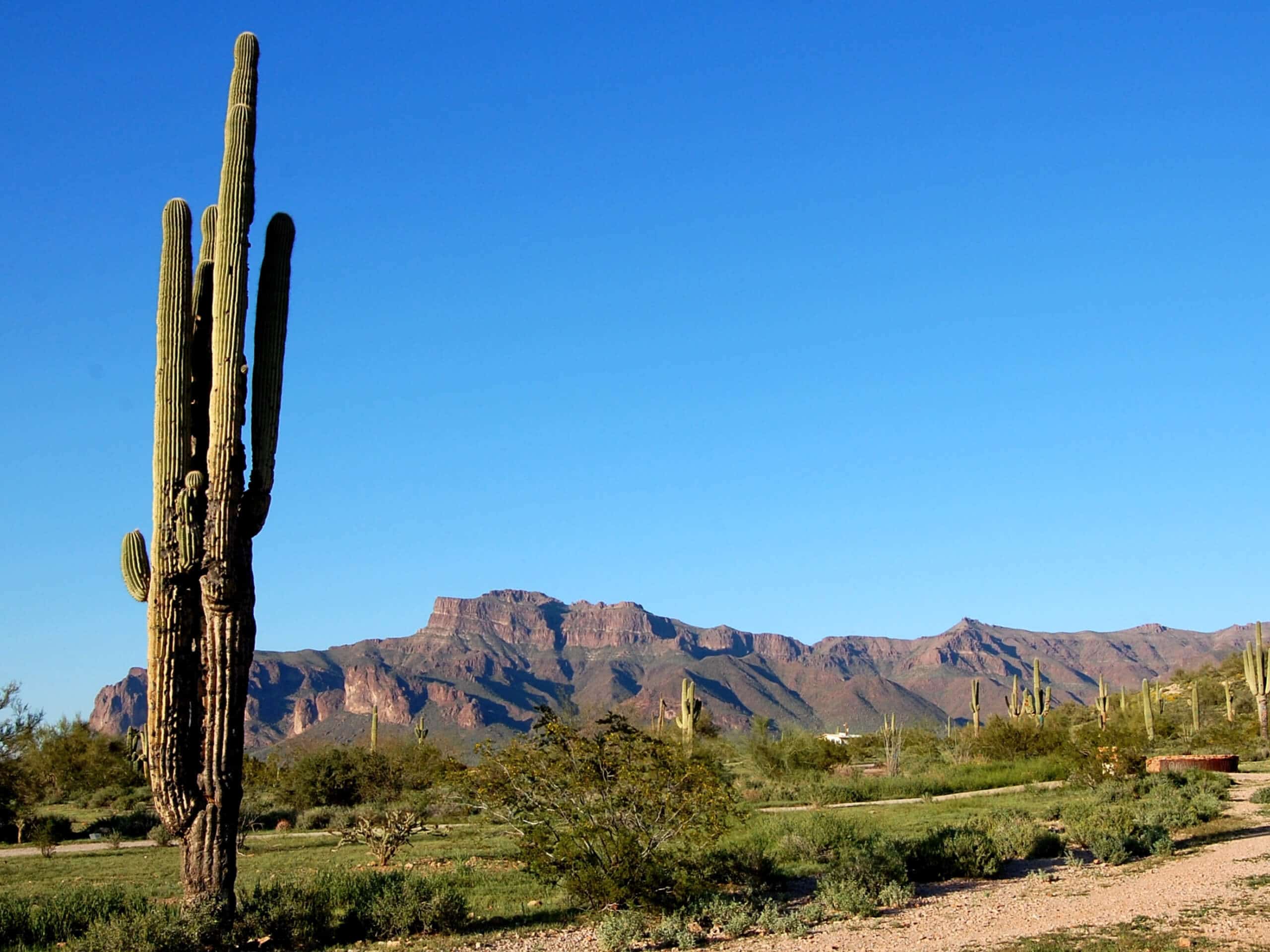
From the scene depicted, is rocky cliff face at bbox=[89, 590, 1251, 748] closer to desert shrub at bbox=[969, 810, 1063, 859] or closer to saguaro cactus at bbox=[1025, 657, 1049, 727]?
saguaro cactus at bbox=[1025, 657, 1049, 727]

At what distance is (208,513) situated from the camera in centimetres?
1159

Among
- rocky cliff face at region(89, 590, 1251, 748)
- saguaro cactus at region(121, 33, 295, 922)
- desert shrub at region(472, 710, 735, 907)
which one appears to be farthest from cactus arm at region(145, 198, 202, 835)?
rocky cliff face at region(89, 590, 1251, 748)

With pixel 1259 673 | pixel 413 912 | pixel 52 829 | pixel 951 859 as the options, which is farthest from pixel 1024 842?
pixel 1259 673

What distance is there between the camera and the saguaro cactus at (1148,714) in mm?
44000

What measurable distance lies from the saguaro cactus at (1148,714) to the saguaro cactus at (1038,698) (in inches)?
151

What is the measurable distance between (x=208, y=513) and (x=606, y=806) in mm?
5421

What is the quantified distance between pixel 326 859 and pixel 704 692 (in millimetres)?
122054

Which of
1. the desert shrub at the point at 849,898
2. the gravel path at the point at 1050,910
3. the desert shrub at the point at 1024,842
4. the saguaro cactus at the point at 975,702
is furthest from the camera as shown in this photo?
the saguaro cactus at the point at 975,702

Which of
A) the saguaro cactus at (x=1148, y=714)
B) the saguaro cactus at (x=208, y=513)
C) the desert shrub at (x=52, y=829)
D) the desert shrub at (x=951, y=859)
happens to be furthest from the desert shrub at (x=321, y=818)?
the saguaro cactus at (x=1148, y=714)

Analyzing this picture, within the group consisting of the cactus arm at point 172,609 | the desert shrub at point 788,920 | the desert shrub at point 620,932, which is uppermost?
the cactus arm at point 172,609

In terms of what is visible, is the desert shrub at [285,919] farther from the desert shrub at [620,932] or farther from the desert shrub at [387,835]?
the desert shrub at [387,835]

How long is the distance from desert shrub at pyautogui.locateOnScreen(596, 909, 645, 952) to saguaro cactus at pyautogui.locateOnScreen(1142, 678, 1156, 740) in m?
35.3

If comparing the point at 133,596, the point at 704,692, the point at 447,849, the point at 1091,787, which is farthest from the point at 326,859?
the point at 704,692

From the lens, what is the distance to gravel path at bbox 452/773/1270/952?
1087cm
